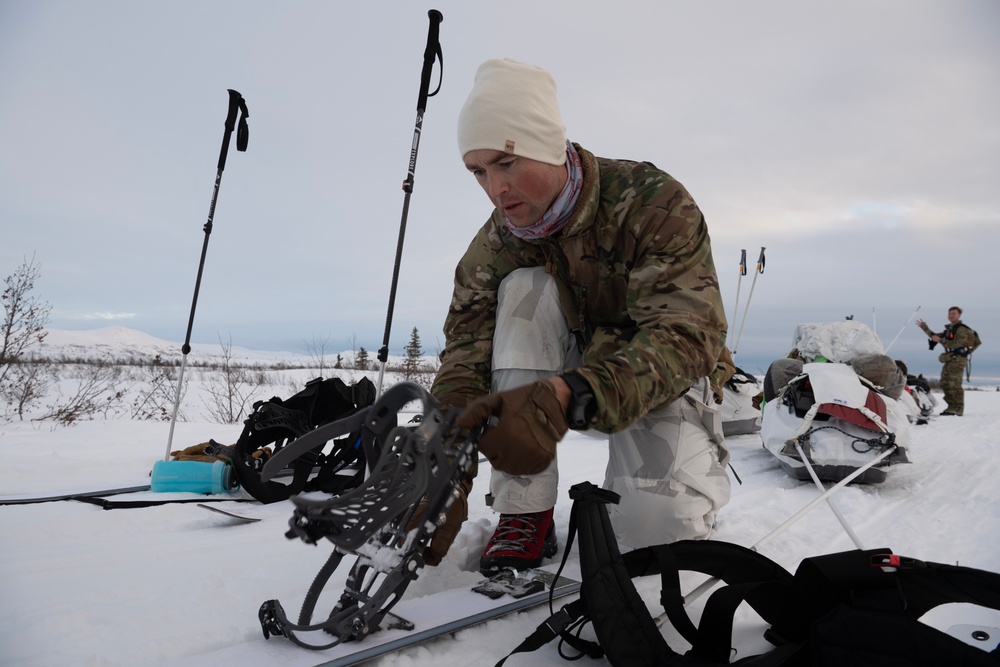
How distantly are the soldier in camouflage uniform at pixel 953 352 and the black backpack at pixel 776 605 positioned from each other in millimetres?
10018

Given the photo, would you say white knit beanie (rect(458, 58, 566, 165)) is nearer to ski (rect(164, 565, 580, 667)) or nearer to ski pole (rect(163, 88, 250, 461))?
ski (rect(164, 565, 580, 667))

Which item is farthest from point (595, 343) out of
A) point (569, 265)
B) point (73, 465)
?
point (73, 465)

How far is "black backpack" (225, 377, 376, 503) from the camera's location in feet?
9.46

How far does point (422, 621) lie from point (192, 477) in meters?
2.08

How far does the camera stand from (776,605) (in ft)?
4.16

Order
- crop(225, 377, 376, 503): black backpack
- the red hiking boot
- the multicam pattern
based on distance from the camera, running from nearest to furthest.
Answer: the red hiking boot, crop(225, 377, 376, 503): black backpack, the multicam pattern

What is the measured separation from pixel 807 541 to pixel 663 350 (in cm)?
127

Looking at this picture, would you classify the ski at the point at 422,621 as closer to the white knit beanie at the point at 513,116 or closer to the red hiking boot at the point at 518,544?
the red hiking boot at the point at 518,544

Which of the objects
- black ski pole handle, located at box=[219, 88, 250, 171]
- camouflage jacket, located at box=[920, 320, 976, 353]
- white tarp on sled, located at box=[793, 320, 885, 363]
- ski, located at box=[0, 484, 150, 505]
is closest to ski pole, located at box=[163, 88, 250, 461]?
black ski pole handle, located at box=[219, 88, 250, 171]

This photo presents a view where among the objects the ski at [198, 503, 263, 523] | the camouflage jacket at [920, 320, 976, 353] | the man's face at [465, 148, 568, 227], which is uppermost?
the camouflage jacket at [920, 320, 976, 353]

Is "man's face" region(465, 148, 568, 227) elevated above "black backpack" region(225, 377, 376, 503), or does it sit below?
above

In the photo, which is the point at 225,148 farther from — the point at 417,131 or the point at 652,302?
the point at 652,302

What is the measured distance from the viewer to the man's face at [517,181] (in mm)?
1644

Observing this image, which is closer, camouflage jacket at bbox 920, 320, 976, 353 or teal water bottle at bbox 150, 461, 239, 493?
teal water bottle at bbox 150, 461, 239, 493
